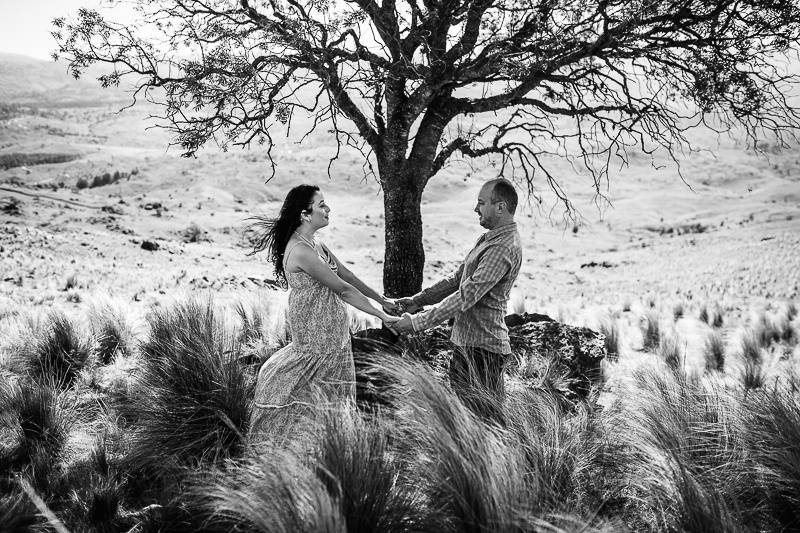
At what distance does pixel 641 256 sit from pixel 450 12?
25.9m

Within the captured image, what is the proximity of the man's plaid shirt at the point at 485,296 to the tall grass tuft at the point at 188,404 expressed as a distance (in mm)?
1672

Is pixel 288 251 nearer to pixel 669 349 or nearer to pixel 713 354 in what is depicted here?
pixel 669 349

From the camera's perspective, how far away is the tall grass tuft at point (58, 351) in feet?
19.4

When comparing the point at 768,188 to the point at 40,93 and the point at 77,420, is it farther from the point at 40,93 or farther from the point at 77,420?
the point at 40,93

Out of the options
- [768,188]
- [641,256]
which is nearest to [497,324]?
[641,256]

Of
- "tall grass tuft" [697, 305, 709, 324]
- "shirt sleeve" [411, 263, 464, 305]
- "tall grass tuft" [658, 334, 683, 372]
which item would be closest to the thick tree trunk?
"shirt sleeve" [411, 263, 464, 305]

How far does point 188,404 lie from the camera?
4.32 m

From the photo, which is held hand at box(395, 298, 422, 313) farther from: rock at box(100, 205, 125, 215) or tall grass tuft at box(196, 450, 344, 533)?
rock at box(100, 205, 125, 215)

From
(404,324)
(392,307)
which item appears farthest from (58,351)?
(404,324)

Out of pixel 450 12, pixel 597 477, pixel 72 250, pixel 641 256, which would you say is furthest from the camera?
pixel 641 256

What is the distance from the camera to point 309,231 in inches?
172

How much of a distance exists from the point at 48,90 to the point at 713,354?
195m

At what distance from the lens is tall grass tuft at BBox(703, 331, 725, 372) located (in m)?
8.46

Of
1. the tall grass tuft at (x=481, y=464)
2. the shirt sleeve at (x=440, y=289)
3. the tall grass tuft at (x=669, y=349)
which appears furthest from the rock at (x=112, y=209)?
the tall grass tuft at (x=481, y=464)
